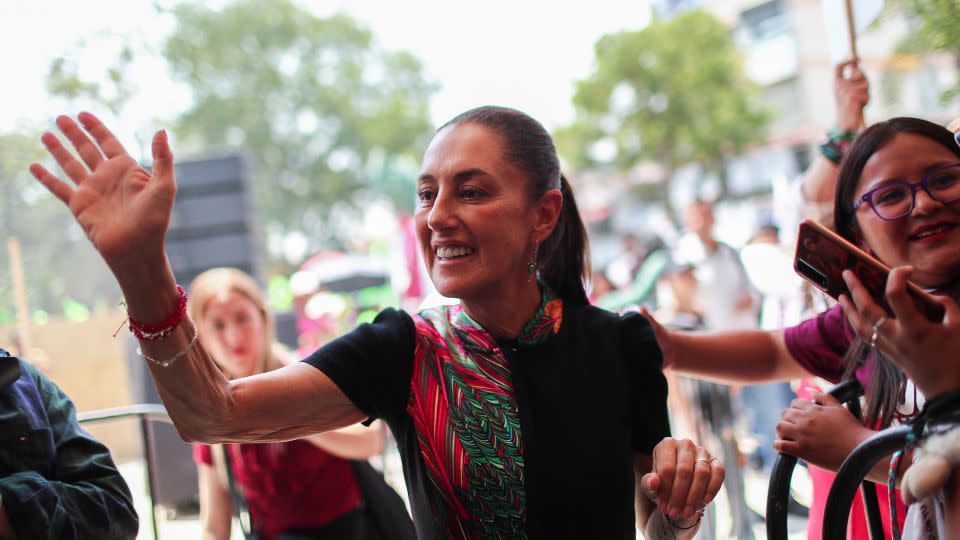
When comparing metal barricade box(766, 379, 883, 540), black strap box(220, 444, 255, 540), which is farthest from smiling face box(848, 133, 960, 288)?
black strap box(220, 444, 255, 540)

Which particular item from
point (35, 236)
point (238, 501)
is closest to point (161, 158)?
point (238, 501)

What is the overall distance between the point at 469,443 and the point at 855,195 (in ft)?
2.90

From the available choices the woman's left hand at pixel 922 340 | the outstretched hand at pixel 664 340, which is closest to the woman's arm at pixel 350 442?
the outstretched hand at pixel 664 340

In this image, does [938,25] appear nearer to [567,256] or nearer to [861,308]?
[567,256]

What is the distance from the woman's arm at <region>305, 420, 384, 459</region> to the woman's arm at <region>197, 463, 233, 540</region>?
42 cm

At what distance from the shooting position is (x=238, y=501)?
2730mm

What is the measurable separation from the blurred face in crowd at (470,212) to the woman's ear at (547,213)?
0.06m

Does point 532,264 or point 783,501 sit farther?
point 532,264

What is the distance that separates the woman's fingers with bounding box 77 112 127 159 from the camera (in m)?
1.18

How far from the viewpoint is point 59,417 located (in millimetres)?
1630

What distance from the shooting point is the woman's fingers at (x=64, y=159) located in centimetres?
117

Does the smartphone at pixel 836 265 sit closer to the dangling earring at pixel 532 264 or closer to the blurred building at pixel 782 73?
the dangling earring at pixel 532 264

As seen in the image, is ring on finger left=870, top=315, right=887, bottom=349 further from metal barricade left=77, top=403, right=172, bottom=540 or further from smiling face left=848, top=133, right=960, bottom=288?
metal barricade left=77, top=403, right=172, bottom=540

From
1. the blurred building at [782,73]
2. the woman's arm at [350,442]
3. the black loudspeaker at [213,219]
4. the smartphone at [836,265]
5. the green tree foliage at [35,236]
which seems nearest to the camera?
the smartphone at [836,265]
